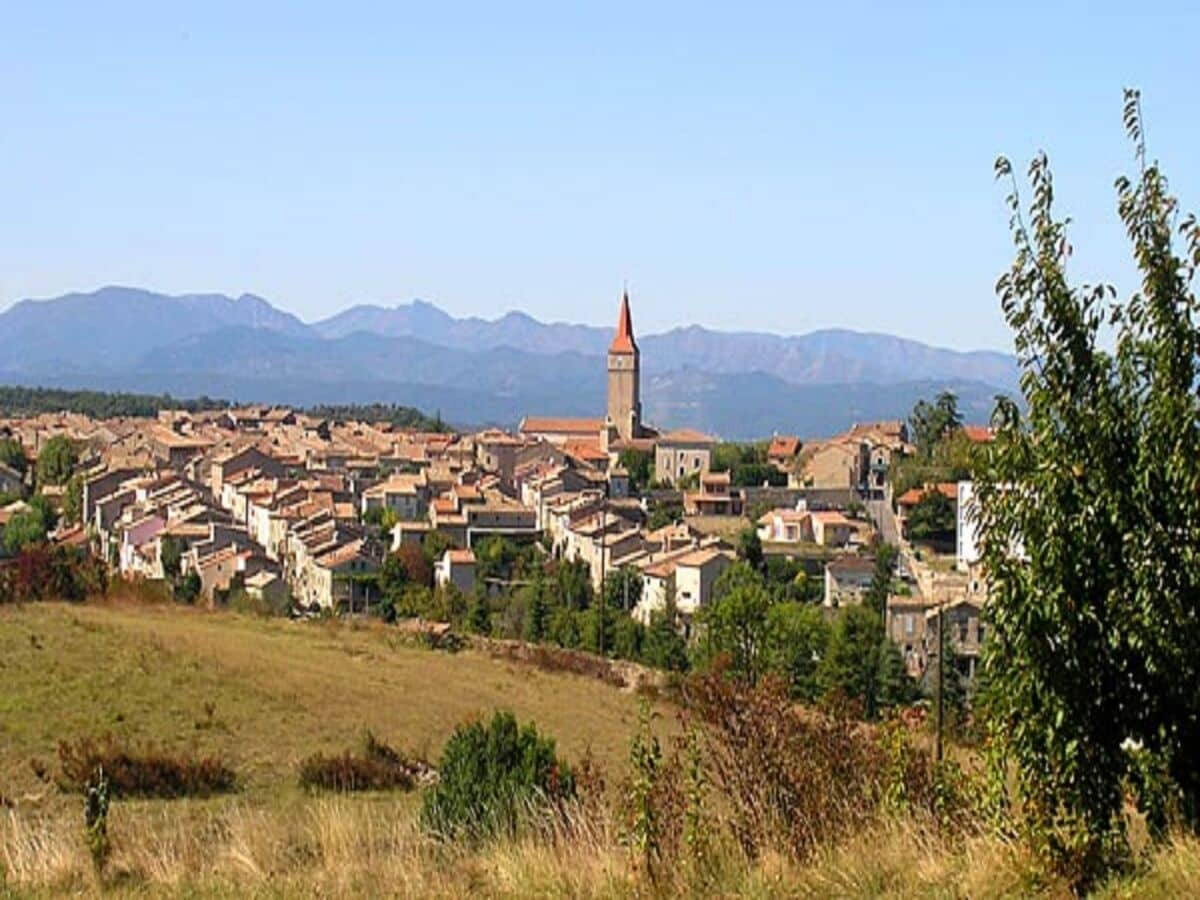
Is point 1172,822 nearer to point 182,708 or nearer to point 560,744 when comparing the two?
point 560,744

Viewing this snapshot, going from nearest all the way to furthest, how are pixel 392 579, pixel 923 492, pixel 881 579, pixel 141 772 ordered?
1. pixel 141 772
2. pixel 881 579
3. pixel 392 579
4. pixel 923 492

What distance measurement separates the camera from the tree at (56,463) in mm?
59156

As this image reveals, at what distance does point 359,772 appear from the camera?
1318 centimetres

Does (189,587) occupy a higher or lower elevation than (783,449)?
lower

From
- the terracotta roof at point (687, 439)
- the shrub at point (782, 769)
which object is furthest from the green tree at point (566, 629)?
the terracotta roof at point (687, 439)

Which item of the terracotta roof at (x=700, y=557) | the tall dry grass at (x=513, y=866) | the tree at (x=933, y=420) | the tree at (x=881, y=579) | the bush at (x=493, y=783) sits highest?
the tree at (x=933, y=420)

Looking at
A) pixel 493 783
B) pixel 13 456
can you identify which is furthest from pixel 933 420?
pixel 493 783

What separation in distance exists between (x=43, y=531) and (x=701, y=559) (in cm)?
2076

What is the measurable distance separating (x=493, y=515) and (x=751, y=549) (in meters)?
9.70

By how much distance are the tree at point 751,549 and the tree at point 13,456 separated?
105 ft

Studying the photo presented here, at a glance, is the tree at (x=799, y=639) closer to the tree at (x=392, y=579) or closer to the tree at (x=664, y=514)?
the tree at (x=392, y=579)

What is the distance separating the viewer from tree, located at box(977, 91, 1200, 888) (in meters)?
4.89

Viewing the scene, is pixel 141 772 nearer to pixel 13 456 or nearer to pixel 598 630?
pixel 598 630

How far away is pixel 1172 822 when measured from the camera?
16.5 feet
